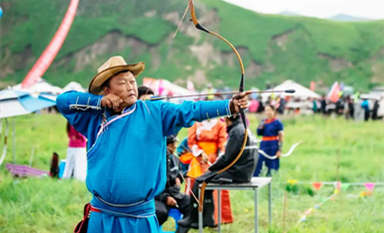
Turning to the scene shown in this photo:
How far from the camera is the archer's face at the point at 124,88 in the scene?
3299mm

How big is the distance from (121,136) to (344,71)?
7375 centimetres

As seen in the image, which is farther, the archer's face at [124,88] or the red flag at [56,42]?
the red flag at [56,42]

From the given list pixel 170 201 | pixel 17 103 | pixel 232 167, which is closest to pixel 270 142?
pixel 232 167

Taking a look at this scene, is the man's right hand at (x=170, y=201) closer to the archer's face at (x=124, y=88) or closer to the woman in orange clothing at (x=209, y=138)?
the woman in orange clothing at (x=209, y=138)

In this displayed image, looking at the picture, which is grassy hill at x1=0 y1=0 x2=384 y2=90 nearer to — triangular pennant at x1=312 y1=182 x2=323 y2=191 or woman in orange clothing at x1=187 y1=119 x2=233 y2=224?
triangular pennant at x1=312 y1=182 x2=323 y2=191

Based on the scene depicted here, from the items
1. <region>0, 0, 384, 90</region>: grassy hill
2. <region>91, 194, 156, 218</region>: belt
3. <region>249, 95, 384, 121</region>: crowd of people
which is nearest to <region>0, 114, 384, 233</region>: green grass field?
<region>91, 194, 156, 218</region>: belt

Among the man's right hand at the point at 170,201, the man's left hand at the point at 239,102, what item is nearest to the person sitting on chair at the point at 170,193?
the man's right hand at the point at 170,201

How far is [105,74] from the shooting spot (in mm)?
3322

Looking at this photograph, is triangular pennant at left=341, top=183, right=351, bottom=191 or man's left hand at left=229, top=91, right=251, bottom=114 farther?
triangular pennant at left=341, top=183, right=351, bottom=191

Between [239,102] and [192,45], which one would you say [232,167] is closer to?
[239,102]

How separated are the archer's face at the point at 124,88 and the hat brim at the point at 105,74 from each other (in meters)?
0.04

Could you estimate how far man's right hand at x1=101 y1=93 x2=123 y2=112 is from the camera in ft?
10.7

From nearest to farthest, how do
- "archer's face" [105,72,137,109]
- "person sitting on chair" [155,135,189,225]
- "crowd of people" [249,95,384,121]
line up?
"archer's face" [105,72,137,109] → "person sitting on chair" [155,135,189,225] → "crowd of people" [249,95,384,121]

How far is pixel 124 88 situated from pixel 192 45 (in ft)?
233
